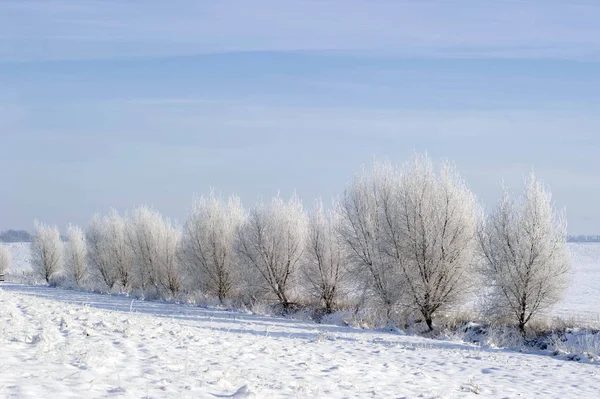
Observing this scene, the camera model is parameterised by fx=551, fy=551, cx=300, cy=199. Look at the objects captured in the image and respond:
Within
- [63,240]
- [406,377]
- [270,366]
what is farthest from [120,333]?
[63,240]

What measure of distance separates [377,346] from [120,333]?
21.1 feet

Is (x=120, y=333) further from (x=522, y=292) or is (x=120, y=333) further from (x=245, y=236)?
(x=245, y=236)

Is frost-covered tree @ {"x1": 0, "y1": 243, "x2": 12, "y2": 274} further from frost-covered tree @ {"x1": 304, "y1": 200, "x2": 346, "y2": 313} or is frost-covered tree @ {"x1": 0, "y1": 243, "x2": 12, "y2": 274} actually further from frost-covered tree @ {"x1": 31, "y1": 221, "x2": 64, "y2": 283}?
frost-covered tree @ {"x1": 304, "y1": 200, "x2": 346, "y2": 313}

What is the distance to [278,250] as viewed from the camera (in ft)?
97.6

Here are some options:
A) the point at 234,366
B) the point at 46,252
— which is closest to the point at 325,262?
the point at 234,366

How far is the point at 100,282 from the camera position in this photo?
4588 cm

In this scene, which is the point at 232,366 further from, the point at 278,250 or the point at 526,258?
the point at 278,250

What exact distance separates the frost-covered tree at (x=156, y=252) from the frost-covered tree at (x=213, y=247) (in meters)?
4.61

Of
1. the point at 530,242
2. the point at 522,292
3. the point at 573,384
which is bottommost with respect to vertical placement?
the point at 573,384

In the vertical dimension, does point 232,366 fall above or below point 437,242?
below

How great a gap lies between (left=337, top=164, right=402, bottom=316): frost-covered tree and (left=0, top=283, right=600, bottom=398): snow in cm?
894

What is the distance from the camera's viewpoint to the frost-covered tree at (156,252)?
39062mm

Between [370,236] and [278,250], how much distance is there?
22.3 ft

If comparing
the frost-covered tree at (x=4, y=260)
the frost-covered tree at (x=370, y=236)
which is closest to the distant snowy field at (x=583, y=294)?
the frost-covered tree at (x=370, y=236)
